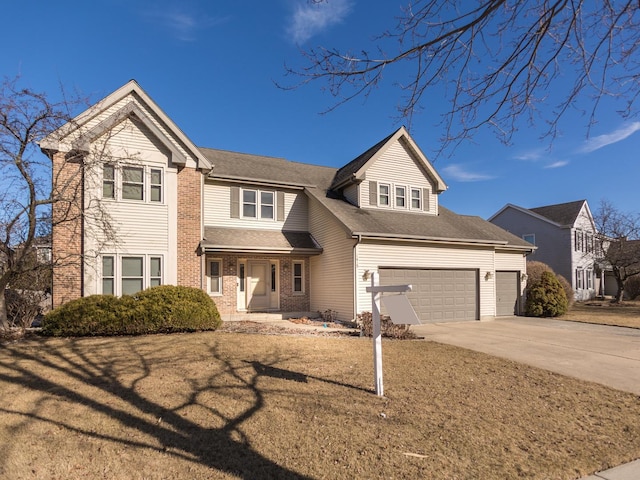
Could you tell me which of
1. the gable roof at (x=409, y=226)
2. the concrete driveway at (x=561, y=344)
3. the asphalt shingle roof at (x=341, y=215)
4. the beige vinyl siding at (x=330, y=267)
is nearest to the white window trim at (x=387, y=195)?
the gable roof at (x=409, y=226)

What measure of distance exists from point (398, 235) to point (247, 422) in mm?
11121

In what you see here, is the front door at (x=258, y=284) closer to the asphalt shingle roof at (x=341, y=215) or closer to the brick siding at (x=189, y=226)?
the asphalt shingle roof at (x=341, y=215)

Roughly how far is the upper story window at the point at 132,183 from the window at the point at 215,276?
3317 millimetres

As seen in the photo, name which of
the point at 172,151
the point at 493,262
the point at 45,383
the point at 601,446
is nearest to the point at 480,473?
the point at 601,446

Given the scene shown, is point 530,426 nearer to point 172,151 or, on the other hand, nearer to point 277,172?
point 172,151

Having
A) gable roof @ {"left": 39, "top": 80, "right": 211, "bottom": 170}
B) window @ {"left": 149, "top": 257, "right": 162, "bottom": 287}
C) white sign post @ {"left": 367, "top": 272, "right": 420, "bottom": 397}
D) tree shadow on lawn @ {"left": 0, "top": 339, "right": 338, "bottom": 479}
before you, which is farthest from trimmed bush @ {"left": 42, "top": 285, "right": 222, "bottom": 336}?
white sign post @ {"left": 367, "top": 272, "right": 420, "bottom": 397}

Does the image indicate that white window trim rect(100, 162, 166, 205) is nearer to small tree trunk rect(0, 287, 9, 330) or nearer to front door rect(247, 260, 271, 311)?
small tree trunk rect(0, 287, 9, 330)

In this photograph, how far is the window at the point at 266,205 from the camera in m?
17.2

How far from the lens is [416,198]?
18750 mm

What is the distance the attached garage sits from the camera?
1864 centimetres

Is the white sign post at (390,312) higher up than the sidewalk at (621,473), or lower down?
higher up

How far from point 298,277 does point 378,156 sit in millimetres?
6513

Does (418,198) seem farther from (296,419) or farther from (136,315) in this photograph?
(296,419)

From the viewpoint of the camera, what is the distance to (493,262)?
17.8 metres
